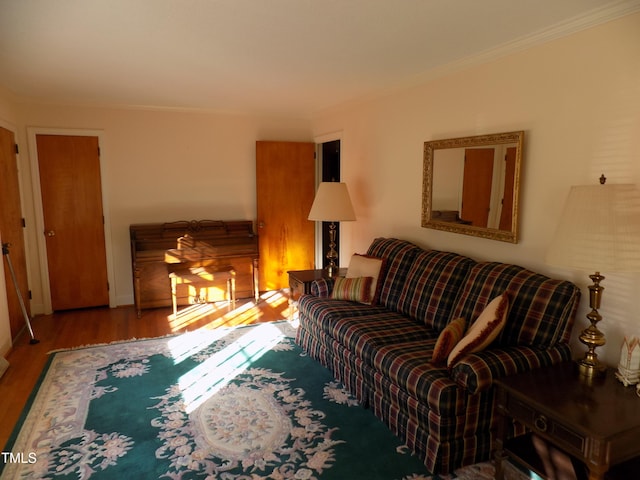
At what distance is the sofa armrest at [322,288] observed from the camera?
3.74 metres

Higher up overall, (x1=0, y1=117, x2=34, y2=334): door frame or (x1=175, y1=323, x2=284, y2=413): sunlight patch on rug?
(x1=0, y1=117, x2=34, y2=334): door frame

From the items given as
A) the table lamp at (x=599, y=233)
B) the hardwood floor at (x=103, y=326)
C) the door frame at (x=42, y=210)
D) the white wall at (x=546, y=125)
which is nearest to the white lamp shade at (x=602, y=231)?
the table lamp at (x=599, y=233)

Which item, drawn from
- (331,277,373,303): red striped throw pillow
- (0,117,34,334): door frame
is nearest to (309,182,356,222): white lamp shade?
(331,277,373,303): red striped throw pillow

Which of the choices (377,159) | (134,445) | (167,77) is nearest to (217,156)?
(167,77)

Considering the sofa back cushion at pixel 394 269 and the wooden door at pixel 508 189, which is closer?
the wooden door at pixel 508 189

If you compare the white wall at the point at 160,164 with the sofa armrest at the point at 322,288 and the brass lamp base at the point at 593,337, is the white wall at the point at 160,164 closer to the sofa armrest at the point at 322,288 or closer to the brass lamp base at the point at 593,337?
the sofa armrest at the point at 322,288

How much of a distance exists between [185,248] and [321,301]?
6.66 feet

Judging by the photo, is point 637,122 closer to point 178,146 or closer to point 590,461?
point 590,461

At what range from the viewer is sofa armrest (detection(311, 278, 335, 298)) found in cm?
374

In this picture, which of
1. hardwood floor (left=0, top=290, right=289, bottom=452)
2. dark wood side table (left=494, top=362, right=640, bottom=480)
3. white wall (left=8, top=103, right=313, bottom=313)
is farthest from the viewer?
white wall (left=8, top=103, right=313, bottom=313)

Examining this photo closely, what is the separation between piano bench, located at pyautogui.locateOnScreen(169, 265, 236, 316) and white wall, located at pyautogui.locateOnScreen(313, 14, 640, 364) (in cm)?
208

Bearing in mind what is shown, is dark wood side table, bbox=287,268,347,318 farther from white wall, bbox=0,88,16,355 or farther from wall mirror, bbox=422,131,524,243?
white wall, bbox=0,88,16,355

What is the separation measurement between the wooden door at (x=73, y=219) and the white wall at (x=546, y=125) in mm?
3328

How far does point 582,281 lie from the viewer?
237 centimetres
